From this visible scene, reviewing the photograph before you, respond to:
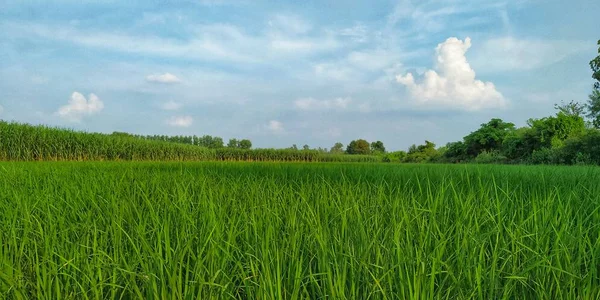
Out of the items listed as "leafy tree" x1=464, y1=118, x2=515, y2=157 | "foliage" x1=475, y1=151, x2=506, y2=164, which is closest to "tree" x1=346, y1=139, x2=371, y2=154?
"leafy tree" x1=464, y1=118, x2=515, y2=157

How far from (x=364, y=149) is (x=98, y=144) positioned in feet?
106

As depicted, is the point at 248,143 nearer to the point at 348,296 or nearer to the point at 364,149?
the point at 364,149

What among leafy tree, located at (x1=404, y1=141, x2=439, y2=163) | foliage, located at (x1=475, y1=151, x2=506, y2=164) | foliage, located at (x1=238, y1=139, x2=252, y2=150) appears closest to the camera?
foliage, located at (x1=475, y1=151, x2=506, y2=164)

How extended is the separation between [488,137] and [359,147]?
23860 millimetres

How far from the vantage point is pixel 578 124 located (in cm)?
1780

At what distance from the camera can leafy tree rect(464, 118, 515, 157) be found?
21469 millimetres

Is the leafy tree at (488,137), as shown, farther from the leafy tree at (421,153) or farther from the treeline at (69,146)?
the treeline at (69,146)

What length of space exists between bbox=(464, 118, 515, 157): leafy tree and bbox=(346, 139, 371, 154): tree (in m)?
22.4

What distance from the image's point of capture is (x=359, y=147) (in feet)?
148

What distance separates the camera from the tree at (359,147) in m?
44.6

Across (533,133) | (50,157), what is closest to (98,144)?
(50,157)

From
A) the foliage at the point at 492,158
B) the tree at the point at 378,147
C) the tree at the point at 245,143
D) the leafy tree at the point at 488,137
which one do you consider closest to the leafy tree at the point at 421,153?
the leafy tree at the point at 488,137

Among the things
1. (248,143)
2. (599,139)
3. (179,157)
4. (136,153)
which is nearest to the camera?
(599,139)

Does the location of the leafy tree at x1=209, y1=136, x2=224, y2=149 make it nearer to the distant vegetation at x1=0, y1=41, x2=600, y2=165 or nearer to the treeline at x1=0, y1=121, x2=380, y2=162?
the distant vegetation at x1=0, y1=41, x2=600, y2=165
